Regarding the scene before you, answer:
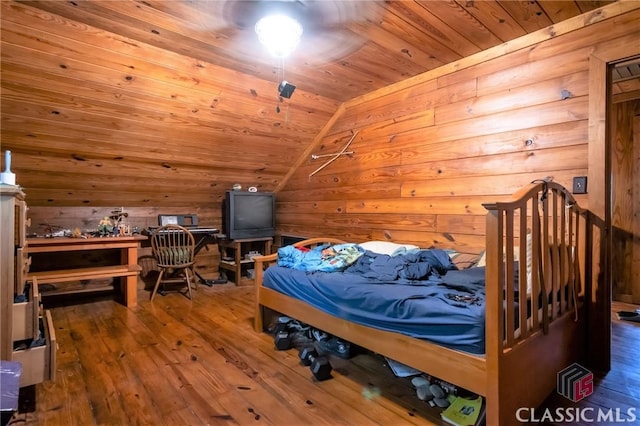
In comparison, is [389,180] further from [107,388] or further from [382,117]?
[107,388]

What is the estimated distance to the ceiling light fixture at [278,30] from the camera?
1.95m

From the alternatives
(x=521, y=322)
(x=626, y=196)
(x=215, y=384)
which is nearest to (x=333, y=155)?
(x=215, y=384)

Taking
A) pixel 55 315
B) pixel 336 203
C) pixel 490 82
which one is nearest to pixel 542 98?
pixel 490 82

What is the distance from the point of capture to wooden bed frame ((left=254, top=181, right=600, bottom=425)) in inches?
51.9

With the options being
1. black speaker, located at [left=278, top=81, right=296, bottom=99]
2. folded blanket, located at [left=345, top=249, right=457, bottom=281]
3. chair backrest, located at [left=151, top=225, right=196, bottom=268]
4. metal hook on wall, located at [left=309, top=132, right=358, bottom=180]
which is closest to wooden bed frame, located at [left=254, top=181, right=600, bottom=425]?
folded blanket, located at [left=345, top=249, right=457, bottom=281]

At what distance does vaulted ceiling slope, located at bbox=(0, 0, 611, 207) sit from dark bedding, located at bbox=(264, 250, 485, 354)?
1575 mm

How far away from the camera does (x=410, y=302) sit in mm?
1646

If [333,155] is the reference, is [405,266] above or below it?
below

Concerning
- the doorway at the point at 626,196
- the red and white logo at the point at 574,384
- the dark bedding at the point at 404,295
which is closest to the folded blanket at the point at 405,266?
the dark bedding at the point at 404,295

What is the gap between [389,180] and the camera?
3.31 metres

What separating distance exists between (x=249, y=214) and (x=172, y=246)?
3.36ft

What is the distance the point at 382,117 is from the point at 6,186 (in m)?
2.90

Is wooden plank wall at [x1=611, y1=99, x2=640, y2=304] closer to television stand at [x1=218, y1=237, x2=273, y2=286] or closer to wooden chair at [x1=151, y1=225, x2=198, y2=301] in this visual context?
television stand at [x1=218, y1=237, x2=273, y2=286]

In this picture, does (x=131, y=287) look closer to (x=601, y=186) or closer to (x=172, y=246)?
(x=172, y=246)
